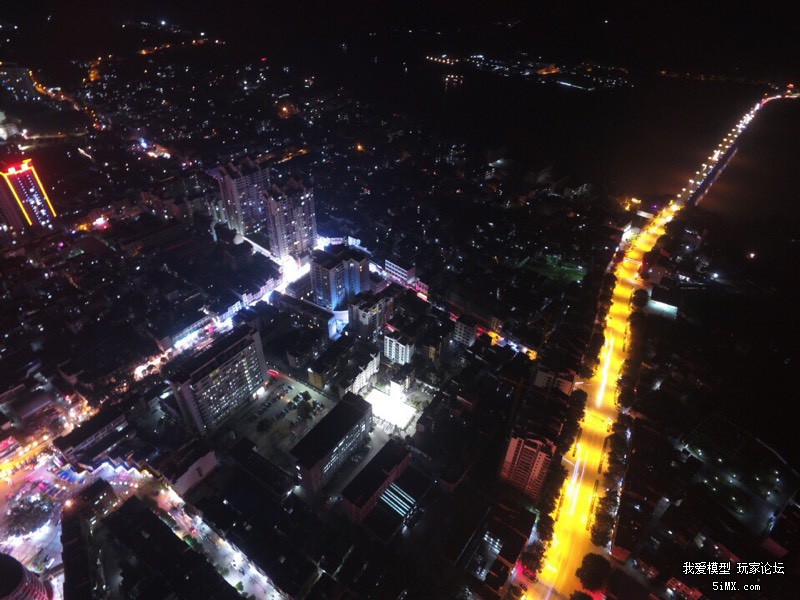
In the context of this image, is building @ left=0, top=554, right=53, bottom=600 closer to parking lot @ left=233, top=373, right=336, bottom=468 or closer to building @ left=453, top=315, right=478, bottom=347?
parking lot @ left=233, top=373, right=336, bottom=468

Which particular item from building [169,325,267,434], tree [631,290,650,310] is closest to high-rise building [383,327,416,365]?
building [169,325,267,434]

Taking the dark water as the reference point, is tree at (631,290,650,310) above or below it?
below

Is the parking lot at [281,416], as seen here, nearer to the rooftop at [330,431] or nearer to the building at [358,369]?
the building at [358,369]

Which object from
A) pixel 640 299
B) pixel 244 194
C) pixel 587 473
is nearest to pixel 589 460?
pixel 587 473

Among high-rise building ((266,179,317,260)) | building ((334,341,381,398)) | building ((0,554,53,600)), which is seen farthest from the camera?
high-rise building ((266,179,317,260))

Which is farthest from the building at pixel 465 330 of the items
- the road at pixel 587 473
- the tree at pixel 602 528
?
the tree at pixel 602 528

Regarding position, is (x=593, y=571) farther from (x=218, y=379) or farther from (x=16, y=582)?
(x=16, y=582)

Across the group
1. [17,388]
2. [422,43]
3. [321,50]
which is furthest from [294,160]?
[422,43]
